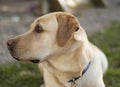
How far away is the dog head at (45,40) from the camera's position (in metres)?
3.43

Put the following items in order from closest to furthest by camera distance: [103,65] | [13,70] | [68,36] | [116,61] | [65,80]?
1. [68,36]
2. [65,80]
3. [103,65]
4. [13,70]
5. [116,61]

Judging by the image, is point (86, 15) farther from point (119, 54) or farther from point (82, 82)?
point (82, 82)

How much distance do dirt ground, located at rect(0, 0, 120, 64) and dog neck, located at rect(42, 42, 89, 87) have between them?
1792 millimetres

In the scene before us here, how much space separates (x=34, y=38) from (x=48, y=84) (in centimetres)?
61

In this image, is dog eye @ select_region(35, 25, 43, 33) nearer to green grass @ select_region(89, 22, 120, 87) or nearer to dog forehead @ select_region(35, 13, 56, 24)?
dog forehead @ select_region(35, 13, 56, 24)

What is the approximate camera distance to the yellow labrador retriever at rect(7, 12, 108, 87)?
344cm

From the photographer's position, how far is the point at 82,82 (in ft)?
12.0

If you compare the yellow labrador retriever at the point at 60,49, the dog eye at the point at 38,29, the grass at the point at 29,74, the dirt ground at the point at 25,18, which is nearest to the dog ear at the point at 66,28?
the yellow labrador retriever at the point at 60,49

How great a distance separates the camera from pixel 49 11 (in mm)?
7473

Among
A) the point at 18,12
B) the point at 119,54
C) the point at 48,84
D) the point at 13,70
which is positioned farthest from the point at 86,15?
the point at 48,84

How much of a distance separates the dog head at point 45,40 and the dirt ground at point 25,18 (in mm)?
1855

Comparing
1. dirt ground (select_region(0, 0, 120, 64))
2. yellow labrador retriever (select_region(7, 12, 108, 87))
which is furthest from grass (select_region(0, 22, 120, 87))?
yellow labrador retriever (select_region(7, 12, 108, 87))

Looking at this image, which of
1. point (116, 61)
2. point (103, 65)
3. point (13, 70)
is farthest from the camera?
point (116, 61)

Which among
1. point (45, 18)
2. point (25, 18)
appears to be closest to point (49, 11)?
point (25, 18)
